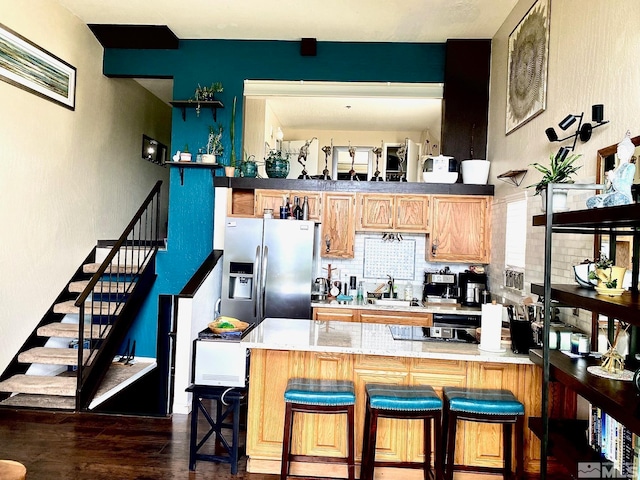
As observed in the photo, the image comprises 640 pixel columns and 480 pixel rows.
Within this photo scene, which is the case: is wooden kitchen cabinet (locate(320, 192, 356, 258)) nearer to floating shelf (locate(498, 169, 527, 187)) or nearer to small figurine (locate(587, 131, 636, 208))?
floating shelf (locate(498, 169, 527, 187))

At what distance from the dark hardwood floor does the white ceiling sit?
A: 3961mm

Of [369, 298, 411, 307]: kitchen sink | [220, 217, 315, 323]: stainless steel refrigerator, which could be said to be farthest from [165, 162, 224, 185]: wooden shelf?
[369, 298, 411, 307]: kitchen sink

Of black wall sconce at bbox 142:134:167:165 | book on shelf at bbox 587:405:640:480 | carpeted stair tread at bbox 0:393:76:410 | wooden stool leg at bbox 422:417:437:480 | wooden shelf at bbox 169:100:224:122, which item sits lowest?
carpeted stair tread at bbox 0:393:76:410

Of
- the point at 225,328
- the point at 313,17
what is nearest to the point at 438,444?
the point at 225,328

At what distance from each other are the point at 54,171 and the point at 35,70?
1008mm

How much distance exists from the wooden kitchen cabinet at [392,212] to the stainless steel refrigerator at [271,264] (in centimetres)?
71

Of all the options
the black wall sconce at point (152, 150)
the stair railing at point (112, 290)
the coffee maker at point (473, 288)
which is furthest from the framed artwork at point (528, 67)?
the black wall sconce at point (152, 150)

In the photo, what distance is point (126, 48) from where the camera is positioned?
583 centimetres

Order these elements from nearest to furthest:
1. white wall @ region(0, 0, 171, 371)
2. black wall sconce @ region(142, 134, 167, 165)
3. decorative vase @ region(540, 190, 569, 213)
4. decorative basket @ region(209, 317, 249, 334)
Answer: decorative vase @ region(540, 190, 569, 213)
decorative basket @ region(209, 317, 249, 334)
white wall @ region(0, 0, 171, 371)
black wall sconce @ region(142, 134, 167, 165)

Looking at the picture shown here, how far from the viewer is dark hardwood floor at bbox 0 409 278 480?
3.17 m

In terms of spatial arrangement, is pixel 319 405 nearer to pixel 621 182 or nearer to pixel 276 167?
pixel 621 182

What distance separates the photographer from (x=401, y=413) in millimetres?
2762

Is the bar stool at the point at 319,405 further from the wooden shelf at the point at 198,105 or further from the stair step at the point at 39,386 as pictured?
the wooden shelf at the point at 198,105

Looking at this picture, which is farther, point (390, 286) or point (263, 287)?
point (390, 286)
